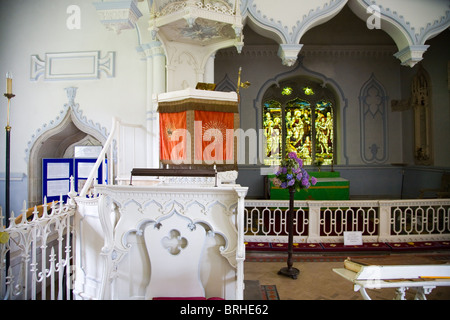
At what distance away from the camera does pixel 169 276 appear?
257cm

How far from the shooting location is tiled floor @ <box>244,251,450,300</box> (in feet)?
10.6

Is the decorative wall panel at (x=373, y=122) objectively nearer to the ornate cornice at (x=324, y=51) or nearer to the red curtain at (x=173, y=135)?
the ornate cornice at (x=324, y=51)

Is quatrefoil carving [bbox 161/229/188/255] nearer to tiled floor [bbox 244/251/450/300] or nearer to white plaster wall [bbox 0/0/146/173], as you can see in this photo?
tiled floor [bbox 244/251/450/300]

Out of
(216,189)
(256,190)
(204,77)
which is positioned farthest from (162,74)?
(256,190)

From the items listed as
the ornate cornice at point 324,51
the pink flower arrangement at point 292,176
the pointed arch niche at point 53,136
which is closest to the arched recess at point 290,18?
the pink flower arrangement at point 292,176

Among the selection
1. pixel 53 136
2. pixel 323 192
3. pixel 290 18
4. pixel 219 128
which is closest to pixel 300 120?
pixel 323 192

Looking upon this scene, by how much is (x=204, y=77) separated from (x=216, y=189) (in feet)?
11.7

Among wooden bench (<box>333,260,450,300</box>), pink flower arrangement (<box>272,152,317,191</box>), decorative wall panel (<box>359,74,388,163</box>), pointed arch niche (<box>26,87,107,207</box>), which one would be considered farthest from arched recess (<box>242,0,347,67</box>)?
decorative wall panel (<box>359,74,388,163</box>)

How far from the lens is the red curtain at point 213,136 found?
14.4ft

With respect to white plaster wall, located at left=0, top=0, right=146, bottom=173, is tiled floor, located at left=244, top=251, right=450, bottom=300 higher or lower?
lower

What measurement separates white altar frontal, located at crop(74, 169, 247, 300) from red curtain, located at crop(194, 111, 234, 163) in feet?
6.25

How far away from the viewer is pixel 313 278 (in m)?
3.71

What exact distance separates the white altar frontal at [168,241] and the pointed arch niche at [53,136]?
12.3 feet
